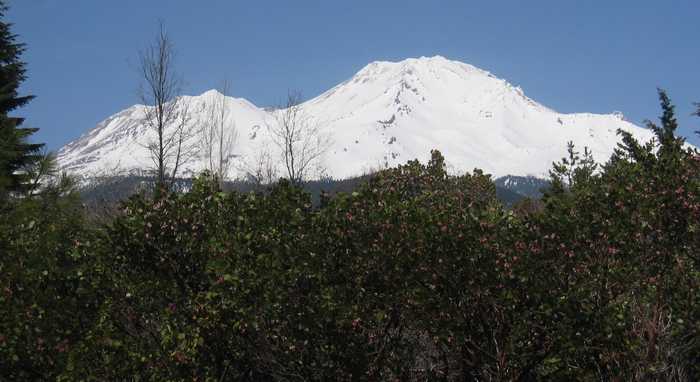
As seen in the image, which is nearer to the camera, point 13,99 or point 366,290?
point 366,290

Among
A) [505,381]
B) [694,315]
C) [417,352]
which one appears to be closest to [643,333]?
[694,315]

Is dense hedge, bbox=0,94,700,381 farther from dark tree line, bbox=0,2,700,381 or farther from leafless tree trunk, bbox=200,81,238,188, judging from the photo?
leafless tree trunk, bbox=200,81,238,188

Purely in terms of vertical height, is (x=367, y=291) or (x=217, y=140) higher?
(x=217, y=140)

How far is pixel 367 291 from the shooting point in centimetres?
730

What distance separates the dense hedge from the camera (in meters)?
6.98

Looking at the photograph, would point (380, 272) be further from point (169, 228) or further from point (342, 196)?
point (169, 228)

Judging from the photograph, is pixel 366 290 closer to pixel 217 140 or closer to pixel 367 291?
pixel 367 291

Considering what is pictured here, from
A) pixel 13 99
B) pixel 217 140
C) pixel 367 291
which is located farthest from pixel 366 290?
pixel 217 140

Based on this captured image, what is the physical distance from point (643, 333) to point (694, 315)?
103 centimetres

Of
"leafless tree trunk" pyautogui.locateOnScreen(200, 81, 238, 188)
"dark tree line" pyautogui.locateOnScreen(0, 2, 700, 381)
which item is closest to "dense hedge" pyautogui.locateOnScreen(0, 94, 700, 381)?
"dark tree line" pyautogui.locateOnScreen(0, 2, 700, 381)

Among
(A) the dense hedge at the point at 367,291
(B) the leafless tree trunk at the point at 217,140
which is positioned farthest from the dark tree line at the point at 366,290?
(B) the leafless tree trunk at the point at 217,140

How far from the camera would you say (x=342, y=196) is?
309 inches

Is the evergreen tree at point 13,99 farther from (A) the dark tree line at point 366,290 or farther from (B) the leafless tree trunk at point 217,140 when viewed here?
(A) the dark tree line at point 366,290

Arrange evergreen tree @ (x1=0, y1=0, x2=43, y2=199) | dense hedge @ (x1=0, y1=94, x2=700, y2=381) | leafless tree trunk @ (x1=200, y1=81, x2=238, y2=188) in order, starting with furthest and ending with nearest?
leafless tree trunk @ (x1=200, y1=81, x2=238, y2=188) → evergreen tree @ (x1=0, y1=0, x2=43, y2=199) → dense hedge @ (x1=0, y1=94, x2=700, y2=381)
